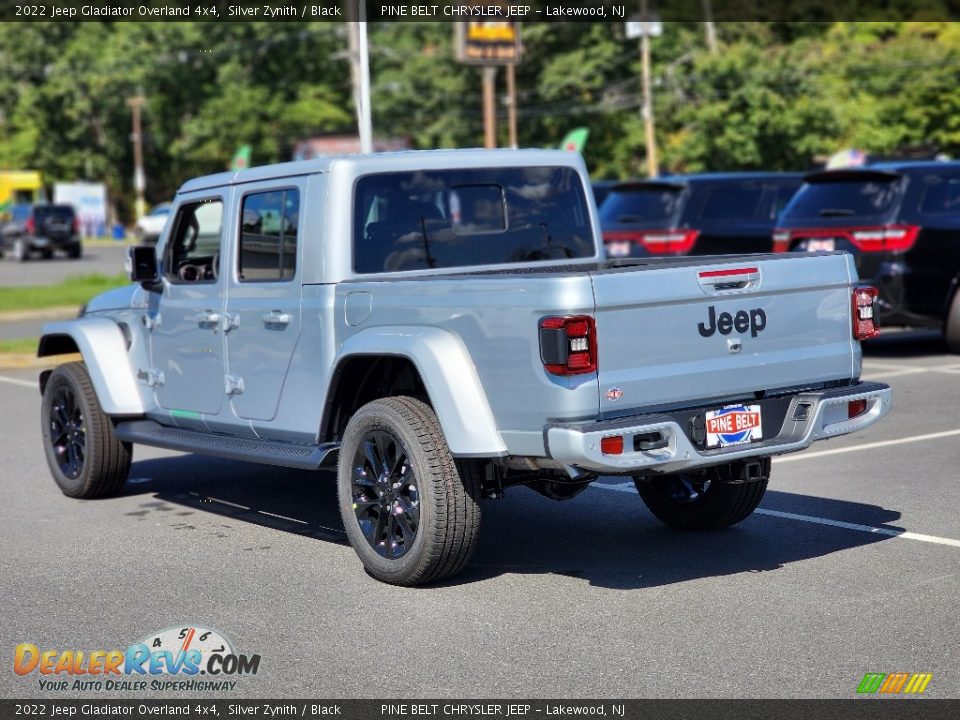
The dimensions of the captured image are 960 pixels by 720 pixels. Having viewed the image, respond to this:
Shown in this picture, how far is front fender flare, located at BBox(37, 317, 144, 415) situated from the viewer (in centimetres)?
862

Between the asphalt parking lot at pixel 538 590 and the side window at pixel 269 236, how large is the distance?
4.66 feet

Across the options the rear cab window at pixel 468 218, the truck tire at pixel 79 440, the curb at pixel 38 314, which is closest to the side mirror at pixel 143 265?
the truck tire at pixel 79 440

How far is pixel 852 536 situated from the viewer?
7.19 metres

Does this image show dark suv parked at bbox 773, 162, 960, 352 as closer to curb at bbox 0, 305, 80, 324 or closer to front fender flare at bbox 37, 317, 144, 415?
front fender flare at bbox 37, 317, 144, 415

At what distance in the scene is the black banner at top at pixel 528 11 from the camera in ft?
211

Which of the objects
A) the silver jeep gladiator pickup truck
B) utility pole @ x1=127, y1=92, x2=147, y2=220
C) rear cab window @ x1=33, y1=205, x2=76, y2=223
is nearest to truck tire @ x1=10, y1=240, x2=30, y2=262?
rear cab window @ x1=33, y1=205, x2=76, y2=223

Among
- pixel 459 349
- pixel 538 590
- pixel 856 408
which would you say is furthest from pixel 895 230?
pixel 459 349

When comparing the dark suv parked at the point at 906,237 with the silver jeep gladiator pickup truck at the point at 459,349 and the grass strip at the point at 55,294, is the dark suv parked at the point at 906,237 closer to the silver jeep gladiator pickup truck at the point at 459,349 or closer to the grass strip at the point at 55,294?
the silver jeep gladiator pickup truck at the point at 459,349

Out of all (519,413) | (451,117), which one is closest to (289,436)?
(519,413)

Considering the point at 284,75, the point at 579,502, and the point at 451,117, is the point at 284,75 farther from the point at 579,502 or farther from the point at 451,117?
the point at 579,502

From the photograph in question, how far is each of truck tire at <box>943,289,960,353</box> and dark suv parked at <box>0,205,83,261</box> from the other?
1619 inches

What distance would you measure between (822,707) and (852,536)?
2.61 metres

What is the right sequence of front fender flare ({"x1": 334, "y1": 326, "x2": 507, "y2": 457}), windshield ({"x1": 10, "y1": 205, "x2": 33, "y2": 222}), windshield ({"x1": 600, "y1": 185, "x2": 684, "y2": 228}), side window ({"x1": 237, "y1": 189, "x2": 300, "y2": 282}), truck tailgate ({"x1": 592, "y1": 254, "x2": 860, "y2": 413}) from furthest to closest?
windshield ({"x1": 10, "y1": 205, "x2": 33, "y2": 222}), windshield ({"x1": 600, "y1": 185, "x2": 684, "y2": 228}), side window ({"x1": 237, "y1": 189, "x2": 300, "y2": 282}), front fender flare ({"x1": 334, "y1": 326, "x2": 507, "y2": 457}), truck tailgate ({"x1": 592, "y1": 254, "x2": 860, "y2": 413})

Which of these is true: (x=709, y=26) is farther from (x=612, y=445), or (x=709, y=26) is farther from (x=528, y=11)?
(x=612, y=445)
